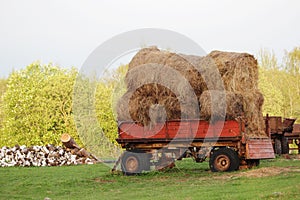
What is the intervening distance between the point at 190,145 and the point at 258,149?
2.47m

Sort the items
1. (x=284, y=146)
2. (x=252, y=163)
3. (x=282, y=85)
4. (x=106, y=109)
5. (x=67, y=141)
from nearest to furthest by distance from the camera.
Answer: (x=252, y=163) < (x=67, y=141) < (x=284, y=146) < (x=106, y=109) < (x=282, y=85)

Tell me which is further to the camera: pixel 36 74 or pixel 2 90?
pixel 2 90

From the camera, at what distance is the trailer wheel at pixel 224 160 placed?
18.2 meters

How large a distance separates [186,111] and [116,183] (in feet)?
13.1

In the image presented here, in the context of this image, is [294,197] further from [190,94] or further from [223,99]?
[190,94]

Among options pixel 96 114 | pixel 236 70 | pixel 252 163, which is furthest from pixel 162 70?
pixel 96 114

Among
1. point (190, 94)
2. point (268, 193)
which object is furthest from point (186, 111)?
point (268, 193)

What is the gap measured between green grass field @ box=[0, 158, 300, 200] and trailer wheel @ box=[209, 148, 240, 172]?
1.26ft

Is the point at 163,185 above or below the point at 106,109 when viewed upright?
below

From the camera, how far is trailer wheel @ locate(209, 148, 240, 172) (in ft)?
59.6

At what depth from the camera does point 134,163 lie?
63.4 ft

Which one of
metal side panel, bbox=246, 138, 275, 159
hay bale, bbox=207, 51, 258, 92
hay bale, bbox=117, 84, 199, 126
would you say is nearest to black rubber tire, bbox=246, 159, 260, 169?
metal side panel, bbox=246, 138, 275, 159

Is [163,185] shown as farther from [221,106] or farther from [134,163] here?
[221,106]

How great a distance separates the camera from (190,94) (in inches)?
757
